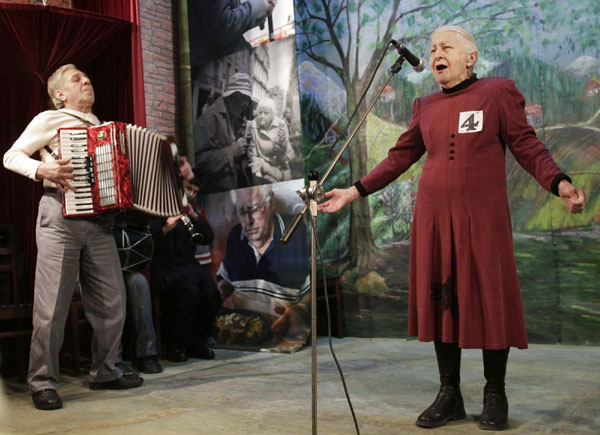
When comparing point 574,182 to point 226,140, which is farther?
point 226,140

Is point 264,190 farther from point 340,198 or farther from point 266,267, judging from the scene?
point 340,198

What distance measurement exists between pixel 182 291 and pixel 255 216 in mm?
981

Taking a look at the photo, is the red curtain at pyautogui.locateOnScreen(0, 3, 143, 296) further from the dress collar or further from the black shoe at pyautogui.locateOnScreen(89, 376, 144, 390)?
the dress collar

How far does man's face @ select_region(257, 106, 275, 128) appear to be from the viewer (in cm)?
521

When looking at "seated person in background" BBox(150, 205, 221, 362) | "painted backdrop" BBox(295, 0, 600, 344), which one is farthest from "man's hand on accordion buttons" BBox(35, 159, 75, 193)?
"painted backdrop" BBox(295, 0, 600, 344)

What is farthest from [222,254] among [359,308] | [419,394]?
[419,394]

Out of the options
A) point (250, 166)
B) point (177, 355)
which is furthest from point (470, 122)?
point (250, 166)

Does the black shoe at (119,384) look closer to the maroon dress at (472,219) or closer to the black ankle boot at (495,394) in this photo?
the maroon dress at (472,219)

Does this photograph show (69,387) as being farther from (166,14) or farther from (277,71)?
(166,14)

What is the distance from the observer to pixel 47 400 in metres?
3.21

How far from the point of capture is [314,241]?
1.97 metres

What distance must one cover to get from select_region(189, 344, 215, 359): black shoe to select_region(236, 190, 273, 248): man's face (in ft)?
3.16

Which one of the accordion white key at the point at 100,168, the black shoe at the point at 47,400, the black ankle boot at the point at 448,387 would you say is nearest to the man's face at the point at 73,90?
the accordion white key at the point at 100,168

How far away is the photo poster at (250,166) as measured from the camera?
502 cm
